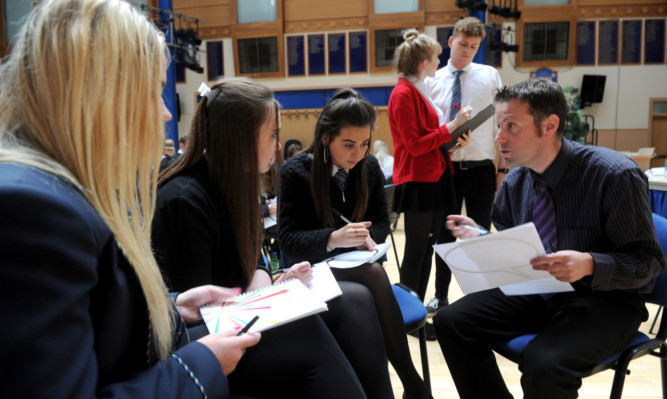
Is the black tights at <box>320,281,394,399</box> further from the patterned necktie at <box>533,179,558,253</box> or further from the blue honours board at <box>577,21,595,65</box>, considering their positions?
the blue honours board at <box>577,21,595,65</box>

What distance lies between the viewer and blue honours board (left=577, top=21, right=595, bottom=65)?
918cm

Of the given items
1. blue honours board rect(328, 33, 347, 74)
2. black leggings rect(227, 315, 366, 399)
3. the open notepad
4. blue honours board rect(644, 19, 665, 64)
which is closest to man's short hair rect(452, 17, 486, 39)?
the open notepad

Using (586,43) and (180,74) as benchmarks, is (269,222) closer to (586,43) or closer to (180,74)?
(180,74)

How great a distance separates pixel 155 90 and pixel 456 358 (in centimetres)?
136

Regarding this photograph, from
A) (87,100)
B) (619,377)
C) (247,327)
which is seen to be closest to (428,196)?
(619,377)

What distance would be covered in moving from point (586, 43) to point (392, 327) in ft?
31.1

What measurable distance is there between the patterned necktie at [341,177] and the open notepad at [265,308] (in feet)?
2.88

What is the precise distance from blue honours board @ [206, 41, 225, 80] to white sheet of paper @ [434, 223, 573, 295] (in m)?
9.54

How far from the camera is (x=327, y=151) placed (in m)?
2.12

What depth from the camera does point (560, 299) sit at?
164 cm

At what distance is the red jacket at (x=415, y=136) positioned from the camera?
265 cm

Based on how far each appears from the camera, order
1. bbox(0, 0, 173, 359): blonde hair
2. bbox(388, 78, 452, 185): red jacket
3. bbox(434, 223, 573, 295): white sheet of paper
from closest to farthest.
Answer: bbox(0, 0, 173, 359): blonde hair
bbox(434, 223, 573, 295): white sheet of paper
bbox(388, 78, 452, 185): red jacket

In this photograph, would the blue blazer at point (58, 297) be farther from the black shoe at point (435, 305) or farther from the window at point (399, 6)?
the window at point (399, 6)

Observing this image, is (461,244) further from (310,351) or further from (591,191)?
(310,351)
